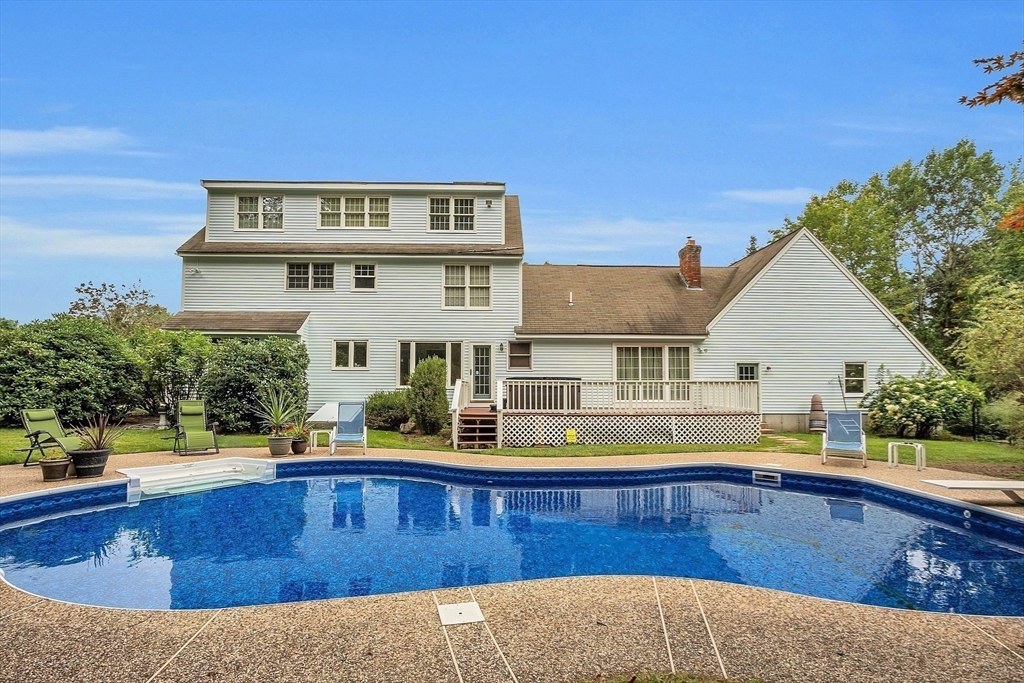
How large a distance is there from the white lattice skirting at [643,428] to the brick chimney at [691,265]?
28.5 feet

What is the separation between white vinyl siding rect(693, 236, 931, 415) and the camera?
68.9 feet

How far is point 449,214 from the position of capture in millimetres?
21688

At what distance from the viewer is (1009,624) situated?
4875 millimetres

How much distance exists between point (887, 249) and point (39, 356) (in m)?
43.1

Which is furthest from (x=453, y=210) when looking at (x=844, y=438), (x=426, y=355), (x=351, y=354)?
(x=844, y=438)

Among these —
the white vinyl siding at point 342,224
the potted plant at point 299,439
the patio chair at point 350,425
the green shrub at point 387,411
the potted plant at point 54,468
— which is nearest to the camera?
the potted plant at point 54,468

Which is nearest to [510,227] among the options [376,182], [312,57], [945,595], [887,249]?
[376,182]

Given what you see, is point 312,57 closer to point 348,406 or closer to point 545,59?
point 545,59

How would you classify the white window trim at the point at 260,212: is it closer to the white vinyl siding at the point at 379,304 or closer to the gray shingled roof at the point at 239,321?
the white vinyl siding at the point at 379,304

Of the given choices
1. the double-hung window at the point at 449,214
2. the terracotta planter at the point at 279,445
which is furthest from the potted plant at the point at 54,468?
the double-hung window at the point at 449,214

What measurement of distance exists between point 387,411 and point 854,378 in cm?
1738

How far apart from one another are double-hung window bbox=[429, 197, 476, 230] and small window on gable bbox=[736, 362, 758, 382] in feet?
37.8

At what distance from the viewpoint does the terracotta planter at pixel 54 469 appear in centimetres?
1017

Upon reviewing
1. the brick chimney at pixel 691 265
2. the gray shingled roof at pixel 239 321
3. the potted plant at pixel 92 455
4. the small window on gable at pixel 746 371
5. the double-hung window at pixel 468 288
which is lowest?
the potted plant at pixel 92 455
